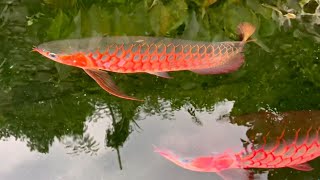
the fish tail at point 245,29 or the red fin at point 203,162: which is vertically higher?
the fish tail at point 245,29

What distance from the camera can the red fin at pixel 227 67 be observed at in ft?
1.56

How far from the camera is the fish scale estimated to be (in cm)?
45

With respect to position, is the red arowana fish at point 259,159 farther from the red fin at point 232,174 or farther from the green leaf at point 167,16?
the green leaf at point 167,16

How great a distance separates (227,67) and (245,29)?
0.04 meters

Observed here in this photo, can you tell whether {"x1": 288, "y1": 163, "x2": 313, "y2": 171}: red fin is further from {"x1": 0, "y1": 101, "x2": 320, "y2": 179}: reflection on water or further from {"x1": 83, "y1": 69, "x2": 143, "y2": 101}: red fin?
{"x1": 83, "y1": 69, "x2": 143, "y2": 101}: red fin

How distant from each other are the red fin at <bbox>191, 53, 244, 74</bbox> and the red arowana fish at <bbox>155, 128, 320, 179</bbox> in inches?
2.8

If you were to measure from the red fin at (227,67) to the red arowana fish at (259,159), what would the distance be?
0.07 meters

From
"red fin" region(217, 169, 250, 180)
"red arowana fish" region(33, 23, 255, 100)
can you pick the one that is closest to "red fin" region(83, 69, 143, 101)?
"red arowana fish" region(33, 23, 255, 100)

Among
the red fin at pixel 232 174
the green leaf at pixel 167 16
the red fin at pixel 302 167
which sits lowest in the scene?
the red fin at pixel 232 174

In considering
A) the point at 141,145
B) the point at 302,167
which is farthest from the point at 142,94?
the point at 302,167

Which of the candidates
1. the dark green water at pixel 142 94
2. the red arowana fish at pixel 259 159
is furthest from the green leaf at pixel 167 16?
the red arowana fish at pixel 259 159

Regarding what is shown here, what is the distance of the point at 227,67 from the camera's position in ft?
1.57

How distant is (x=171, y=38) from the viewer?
1.53 ft

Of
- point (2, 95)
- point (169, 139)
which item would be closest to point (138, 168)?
point (169, 139)
